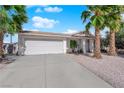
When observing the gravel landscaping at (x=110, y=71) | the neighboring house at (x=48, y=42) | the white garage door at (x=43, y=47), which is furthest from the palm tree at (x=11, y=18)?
the gravel landscaping at (x=110, y=71)

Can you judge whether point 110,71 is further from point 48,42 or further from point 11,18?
point 48,42

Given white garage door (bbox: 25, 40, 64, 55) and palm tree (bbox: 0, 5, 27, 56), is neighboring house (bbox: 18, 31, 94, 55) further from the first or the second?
palm tree (bbox: 0, 5, 27, 56)

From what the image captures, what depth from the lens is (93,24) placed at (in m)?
19.5

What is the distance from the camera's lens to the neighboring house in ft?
83.1

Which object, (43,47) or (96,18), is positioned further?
(43,47)

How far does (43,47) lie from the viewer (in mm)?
26953

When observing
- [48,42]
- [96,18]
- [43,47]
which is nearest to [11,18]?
[96,18]

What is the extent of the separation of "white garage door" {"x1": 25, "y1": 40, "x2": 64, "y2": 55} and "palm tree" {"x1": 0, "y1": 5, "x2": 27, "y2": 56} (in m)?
5.25

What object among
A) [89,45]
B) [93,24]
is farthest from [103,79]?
[89,45]

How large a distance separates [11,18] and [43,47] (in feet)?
32.0

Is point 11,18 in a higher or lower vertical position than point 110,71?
higher

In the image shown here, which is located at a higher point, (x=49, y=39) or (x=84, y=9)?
(x=84, y=9)
